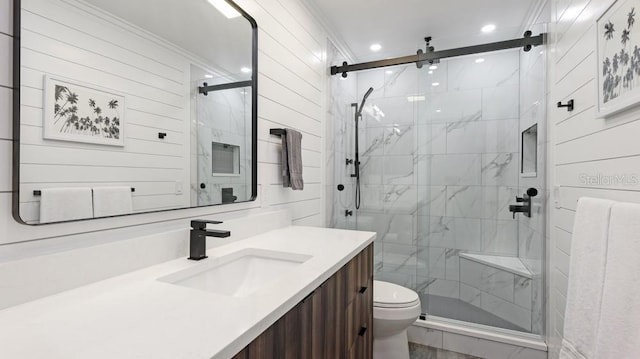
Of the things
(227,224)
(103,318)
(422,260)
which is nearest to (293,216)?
(227,224)

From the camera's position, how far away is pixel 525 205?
7.72 ft

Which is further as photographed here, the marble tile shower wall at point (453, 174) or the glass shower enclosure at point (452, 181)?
the marble tile shower wall at point (453, 174)

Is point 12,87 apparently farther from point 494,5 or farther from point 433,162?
point 494,5

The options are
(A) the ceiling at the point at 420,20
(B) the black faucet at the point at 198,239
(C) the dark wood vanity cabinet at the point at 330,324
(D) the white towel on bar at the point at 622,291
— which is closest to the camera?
(C) the dark wood vanity cabinet at the point at 330,324

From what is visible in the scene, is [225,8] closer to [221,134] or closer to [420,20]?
[221,134]

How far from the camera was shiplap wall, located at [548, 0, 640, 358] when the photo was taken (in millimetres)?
1151

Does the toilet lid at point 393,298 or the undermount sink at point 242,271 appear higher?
the undermount sink at point 242,271

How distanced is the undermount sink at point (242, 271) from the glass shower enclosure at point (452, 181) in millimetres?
1476

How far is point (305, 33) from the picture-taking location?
2314 mm

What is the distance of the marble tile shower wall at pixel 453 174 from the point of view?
258cm

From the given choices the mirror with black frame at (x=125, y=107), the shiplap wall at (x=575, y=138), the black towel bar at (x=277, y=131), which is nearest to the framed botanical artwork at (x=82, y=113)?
the mirror with black frame at (x=125, y=107)

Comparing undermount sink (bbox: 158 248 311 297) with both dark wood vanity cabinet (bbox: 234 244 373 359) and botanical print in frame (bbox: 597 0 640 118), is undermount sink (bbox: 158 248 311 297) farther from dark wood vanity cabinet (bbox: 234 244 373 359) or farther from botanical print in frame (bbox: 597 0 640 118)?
botanical print in frame (bbox: 597 0 640 118)

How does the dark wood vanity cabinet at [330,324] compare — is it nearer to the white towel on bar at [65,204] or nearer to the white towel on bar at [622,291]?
the white towel on bar at [65,204]

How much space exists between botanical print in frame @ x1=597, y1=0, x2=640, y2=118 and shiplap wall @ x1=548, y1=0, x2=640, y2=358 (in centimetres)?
5
